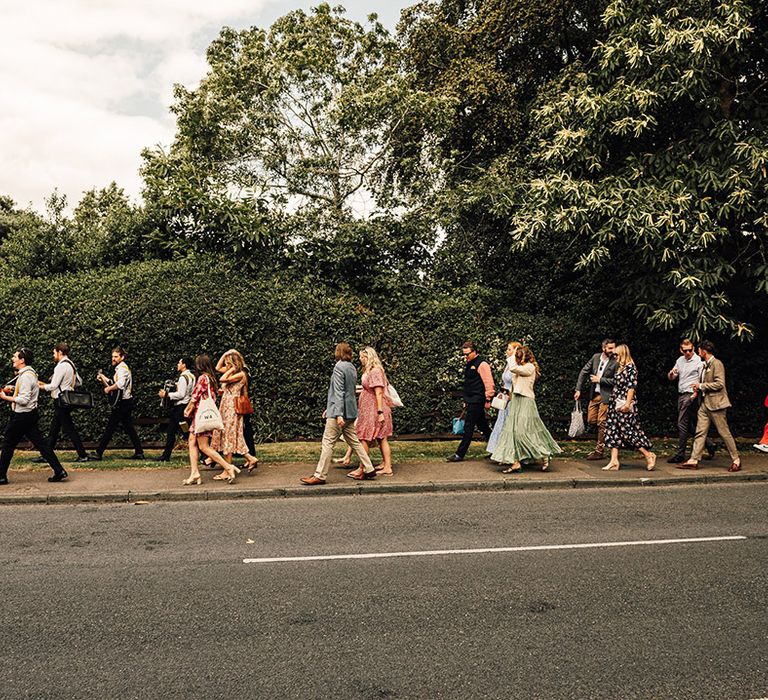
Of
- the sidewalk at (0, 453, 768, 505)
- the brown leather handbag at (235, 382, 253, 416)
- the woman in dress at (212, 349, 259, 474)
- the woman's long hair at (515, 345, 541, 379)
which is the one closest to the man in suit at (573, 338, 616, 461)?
the sidewalk at (0, 453, 768, 505)

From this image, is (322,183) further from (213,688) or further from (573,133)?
(213,688)

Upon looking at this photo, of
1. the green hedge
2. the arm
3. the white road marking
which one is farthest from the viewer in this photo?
the green hedge

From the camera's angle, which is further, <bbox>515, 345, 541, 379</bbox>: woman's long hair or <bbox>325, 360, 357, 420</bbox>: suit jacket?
<bbox>515, 345, 541, 379</bbox>: woman's long hair

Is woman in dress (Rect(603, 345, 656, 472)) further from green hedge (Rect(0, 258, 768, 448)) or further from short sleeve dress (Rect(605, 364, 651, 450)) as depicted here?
green hedge (Rect(0, 258, 768, 448))

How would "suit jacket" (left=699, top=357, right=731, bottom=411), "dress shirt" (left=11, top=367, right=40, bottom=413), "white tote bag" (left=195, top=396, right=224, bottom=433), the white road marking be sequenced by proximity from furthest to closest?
"suit jacket" (left=699, top=357, right=731, bottom=411) → "white tote bag" (left=195, top=396, right=224, bottom=433) → "dress shirt" (left=11, top=367, right=40, bottom=413) → the white road marking

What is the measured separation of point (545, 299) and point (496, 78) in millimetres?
5753

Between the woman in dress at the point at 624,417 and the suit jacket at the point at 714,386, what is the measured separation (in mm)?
1235

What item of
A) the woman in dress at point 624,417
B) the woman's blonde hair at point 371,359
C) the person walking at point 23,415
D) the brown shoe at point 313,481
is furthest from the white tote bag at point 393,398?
the person walking at point 23,415

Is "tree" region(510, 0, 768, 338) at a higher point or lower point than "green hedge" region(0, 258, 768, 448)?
higher

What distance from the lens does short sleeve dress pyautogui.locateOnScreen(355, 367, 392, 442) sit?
11.2 metres

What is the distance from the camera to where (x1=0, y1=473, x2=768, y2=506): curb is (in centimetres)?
968

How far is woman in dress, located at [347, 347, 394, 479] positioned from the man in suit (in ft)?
12.6

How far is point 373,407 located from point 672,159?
7457mm

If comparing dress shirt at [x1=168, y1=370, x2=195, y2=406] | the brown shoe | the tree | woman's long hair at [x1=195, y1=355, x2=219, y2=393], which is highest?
the tree
